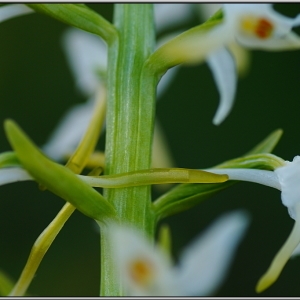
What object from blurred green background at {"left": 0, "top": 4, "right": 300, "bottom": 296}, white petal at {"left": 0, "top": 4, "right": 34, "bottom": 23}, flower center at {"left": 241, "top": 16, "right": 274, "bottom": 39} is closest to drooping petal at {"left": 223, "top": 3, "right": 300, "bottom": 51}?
flower center at {"left": 241, "top": 16, "right": 274, "bottom": 39}

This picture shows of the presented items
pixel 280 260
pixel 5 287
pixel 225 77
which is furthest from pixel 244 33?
pixel 5 287

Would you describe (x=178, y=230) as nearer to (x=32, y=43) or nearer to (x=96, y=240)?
(x=96, y=240)

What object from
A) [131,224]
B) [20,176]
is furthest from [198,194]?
[20,176]

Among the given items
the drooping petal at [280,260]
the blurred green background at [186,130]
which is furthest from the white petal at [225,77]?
the blurred green background at [186,130]

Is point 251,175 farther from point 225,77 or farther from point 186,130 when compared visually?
point 186,130

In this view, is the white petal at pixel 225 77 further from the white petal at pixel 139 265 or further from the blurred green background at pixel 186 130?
the blurred green background at pixel 186 130

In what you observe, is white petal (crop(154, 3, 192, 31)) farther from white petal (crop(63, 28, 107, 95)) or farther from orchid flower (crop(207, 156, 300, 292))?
orchid flower (crop(207, 156, 300, 292))

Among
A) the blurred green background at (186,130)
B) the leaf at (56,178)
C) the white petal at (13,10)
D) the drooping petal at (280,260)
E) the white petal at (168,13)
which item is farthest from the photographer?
the blurred green background at (186,130)
